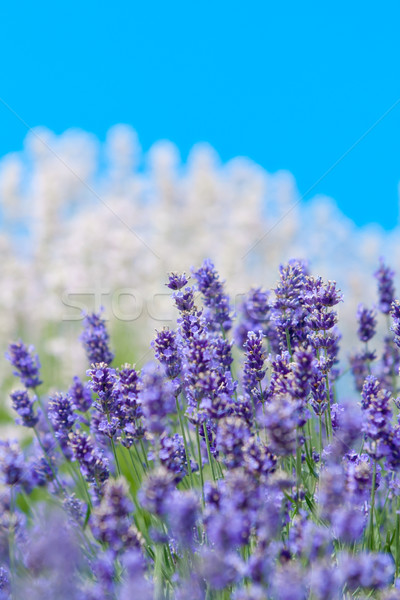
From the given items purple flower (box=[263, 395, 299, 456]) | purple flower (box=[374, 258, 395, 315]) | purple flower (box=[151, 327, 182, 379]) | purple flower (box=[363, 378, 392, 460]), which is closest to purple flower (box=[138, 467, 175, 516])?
purple flower (box=[263, 395, 299, 456])

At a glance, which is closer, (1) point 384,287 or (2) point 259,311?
(2) point 259,311

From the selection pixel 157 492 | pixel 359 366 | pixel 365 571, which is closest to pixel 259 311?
pixel 359 366

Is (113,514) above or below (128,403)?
below

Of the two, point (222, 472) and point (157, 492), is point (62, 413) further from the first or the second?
point (157, 492)

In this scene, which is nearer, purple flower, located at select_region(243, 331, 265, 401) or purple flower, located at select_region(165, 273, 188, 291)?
purple flower, located at select_region(243, 331, 265, 401)

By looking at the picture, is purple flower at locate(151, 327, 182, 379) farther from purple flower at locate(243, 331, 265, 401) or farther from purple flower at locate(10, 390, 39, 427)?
purple flower at locate(10, 390, 39, 427)

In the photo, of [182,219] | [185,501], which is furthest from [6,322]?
[185,501]

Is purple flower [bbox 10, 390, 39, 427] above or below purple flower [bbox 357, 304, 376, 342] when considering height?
below

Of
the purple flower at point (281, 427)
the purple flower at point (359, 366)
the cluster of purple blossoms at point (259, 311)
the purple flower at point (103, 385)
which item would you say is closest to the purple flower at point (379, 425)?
the purple flower at point (281, 427)
